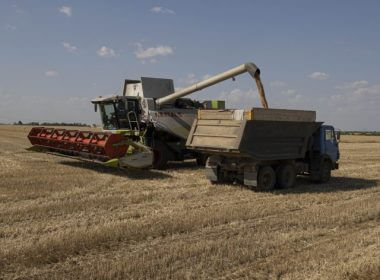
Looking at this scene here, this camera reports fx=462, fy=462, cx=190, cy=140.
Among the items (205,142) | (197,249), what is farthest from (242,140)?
(197,249)

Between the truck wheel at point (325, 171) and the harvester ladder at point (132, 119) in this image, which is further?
the harvester ladder at point (132, 119)

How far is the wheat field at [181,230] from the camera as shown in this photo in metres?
4.65

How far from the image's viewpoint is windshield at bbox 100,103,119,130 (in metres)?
14.8

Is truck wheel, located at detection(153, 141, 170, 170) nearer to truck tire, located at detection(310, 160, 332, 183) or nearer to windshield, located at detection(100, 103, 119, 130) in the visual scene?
windshield, located at detection(100, 103, 119, 130)

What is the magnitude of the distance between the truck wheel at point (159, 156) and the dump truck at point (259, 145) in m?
3.51

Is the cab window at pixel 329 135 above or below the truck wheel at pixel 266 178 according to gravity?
above

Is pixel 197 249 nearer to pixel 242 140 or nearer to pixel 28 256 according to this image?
pixel 28 256

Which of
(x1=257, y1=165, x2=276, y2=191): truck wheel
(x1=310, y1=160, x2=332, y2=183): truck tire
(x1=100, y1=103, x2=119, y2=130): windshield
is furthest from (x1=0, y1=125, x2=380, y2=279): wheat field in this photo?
(x1=100, y1=103, x2=119, y2=130): windshield

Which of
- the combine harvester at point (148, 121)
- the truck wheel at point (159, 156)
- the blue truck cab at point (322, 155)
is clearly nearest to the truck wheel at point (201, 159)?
the combine harvester at point (148, 121)

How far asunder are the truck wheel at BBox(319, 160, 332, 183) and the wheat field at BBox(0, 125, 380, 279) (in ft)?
2.75

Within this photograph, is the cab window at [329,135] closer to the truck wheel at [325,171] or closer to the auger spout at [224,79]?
the truck wheel at [325,171]

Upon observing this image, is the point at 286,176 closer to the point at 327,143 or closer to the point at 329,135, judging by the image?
the point at 327,143

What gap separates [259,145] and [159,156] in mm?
5090

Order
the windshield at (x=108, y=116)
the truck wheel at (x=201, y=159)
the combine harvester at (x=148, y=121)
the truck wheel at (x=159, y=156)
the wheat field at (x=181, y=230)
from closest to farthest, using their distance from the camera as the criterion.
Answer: the wheat field at (x=181, y=230)
the combine harvester at (x=148, y=121)
the truck wheel at (x=159, y=156)
the windshield at (x=108, y=116)
the truck wheel at (x=201, y=159)
